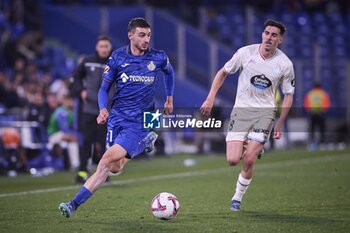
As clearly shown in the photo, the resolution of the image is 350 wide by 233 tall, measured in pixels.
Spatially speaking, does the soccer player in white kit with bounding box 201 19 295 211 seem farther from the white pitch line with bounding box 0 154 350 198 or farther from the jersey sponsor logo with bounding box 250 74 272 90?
the white pitch line with bounding box 0 154 350 198

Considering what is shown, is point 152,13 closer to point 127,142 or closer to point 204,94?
point 204,94

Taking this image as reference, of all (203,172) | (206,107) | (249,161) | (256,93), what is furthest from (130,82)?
(203,172)

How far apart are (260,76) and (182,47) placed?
52.5 feet

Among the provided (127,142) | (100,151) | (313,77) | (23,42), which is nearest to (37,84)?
(23,42)

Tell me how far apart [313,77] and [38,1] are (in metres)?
9.56

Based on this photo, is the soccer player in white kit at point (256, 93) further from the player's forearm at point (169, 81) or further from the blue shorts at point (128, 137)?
the blue shorts at point (128, 137)

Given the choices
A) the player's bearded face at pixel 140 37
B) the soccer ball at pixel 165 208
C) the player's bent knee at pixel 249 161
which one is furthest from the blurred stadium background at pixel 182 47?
the soccer ball at pixel 165 208

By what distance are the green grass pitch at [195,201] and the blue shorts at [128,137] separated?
85cm

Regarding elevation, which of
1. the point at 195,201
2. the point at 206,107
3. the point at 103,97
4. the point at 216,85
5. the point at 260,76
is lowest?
the point at 195,201

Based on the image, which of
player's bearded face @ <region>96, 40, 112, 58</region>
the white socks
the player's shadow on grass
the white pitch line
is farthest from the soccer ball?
player's bearded face @ <region>96, 40, 112, 58</region>

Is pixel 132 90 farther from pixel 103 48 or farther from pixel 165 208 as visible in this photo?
pixel 103 48

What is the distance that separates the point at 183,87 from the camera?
2652 centimetres

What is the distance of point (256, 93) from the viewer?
427 inches

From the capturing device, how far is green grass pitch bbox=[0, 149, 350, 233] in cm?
952
